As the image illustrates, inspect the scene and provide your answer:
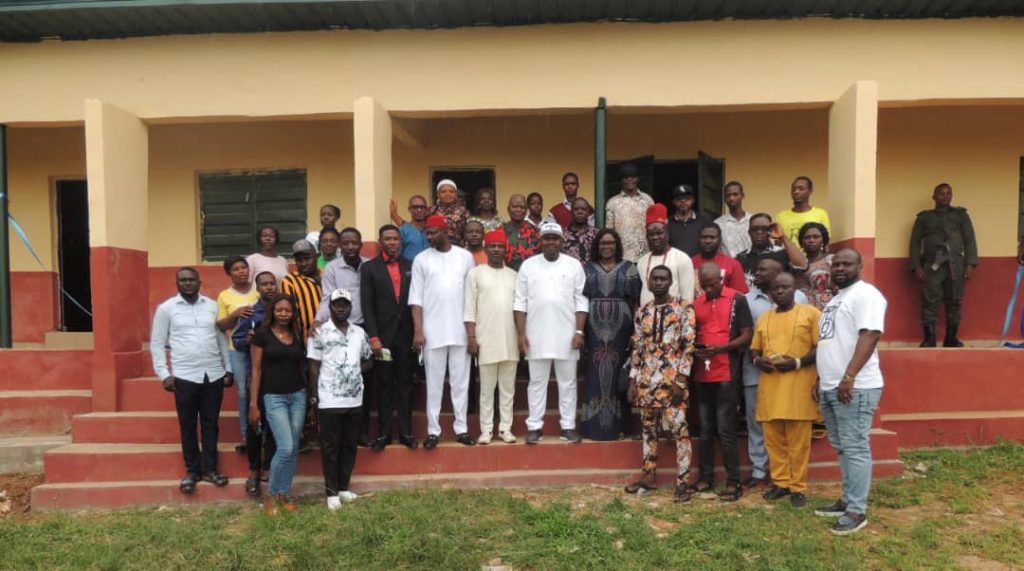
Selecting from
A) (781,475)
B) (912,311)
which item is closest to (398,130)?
(781,475)

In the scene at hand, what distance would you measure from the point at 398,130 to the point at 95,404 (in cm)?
375

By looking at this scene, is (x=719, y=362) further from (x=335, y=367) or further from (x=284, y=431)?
(x=284, y=431)

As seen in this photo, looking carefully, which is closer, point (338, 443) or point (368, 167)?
point (338, 443)

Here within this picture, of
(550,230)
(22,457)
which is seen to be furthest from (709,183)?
(22,457)

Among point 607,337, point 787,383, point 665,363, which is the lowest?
point 787,383

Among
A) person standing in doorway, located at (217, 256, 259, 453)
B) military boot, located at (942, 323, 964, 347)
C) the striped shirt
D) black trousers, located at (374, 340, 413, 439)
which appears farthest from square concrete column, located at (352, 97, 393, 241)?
military boot, located at (942, 323, 964, 347)

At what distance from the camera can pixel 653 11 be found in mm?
6105

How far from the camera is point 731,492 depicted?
190 inches

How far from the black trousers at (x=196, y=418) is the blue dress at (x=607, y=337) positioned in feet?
9.31

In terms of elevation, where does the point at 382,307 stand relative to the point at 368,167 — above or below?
below

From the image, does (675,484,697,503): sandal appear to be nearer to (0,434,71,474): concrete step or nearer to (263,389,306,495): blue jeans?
(263,389,306,495): blue jeans

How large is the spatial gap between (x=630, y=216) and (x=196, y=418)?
3904 mm

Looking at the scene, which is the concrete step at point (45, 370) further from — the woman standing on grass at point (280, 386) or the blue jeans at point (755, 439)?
the blue jeans at point (755, 439)

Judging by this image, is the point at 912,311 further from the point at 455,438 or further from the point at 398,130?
the point at 398,130
